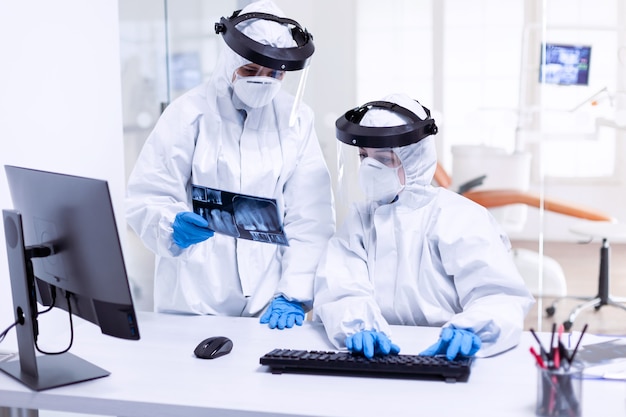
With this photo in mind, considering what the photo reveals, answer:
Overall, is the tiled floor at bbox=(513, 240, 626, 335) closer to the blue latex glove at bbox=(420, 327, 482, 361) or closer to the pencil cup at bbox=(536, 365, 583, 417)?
the blue latex glove at bbox=(420, 327, 482, 361)

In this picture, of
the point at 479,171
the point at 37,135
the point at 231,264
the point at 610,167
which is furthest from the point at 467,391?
the point at 610,167

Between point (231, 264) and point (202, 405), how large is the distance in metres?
0.74

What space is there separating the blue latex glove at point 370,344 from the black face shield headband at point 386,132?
45 cm

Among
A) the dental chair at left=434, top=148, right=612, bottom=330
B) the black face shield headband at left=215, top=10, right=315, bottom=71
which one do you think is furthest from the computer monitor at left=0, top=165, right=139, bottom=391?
the dental chair at left=434, top=148, right=612, bottom=330

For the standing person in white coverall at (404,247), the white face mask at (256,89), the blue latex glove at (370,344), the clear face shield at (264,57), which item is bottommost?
the blue latex glove at (370,344)

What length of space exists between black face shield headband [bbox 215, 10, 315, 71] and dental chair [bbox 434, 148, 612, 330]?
2.03 metres

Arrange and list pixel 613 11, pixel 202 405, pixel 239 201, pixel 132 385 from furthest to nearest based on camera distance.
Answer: pixel 613 11 < pixel 239 201 < pixel 132 385 < pixel 202 405

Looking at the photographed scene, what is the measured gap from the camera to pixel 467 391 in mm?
1406

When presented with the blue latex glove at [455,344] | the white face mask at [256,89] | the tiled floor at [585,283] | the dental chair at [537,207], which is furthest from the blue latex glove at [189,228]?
the tiled floor at [585,283]

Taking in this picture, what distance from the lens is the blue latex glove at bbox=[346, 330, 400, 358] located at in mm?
1548

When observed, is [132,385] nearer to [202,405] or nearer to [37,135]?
[202,405]

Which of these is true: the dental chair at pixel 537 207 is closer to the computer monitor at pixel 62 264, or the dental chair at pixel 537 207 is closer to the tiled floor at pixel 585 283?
the tiled floor at pixel 585 283

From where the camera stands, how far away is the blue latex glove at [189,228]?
6.01 ft

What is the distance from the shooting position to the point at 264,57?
1.88 m
